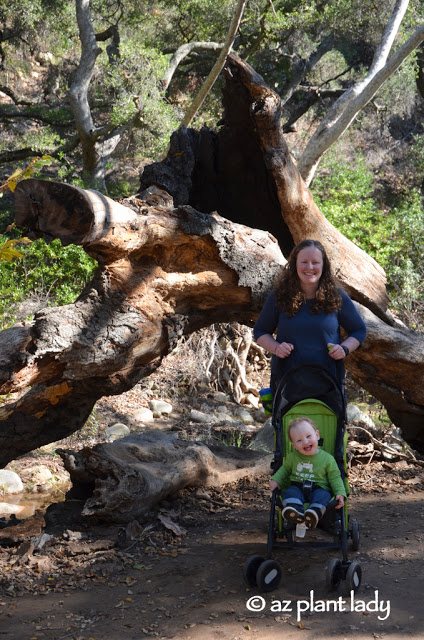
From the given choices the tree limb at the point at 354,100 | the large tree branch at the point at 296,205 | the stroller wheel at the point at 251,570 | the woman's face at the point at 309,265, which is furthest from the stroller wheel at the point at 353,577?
the tree limb at the point at 354,100

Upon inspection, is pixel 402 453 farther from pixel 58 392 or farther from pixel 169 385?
pixel 169 385

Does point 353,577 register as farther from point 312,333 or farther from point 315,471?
point 312,333

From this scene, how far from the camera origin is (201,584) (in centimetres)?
404

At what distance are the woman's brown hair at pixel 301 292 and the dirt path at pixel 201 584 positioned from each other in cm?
171

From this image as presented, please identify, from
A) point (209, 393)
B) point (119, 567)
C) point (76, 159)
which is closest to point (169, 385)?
point (209, 393)

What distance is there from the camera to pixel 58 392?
5.16 m

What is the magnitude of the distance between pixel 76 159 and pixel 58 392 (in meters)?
17.3

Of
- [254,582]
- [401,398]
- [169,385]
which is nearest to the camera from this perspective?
[254,582]

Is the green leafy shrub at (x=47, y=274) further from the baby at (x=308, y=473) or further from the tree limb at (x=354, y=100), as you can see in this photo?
the baby at (x=308, y=473)

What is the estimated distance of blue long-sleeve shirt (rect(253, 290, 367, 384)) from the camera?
434cm

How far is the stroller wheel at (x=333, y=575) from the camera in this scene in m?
3.72

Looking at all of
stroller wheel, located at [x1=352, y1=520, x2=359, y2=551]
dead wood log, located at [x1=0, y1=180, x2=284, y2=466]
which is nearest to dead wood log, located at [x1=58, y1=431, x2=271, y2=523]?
dead wood log, located at [x1=0, y1=180, x2=284, y2=466]

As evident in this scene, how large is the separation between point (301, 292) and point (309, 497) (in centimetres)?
137

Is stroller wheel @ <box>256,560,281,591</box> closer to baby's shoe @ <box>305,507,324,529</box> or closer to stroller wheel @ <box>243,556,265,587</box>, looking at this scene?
stroller wheel @ <box>243,556,265,587</box>
